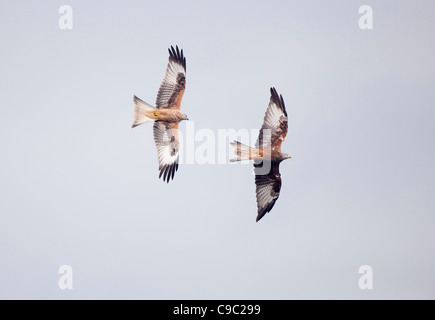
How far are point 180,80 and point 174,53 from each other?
0.67 meters

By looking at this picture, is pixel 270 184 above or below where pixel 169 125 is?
below

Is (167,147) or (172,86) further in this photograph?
(167,147)

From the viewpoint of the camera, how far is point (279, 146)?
1480 centimetres

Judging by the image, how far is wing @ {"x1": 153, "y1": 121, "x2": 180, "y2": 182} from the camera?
1576 cm

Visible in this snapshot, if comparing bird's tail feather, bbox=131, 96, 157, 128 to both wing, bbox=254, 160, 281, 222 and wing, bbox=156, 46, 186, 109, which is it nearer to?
wing, bbox=156, 46, 186, 109

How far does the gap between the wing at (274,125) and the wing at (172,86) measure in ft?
6.40

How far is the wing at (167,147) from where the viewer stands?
15.8m

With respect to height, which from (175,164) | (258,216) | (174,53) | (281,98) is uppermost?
(174,53)

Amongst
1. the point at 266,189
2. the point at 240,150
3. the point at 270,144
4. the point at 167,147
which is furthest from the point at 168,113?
the point at 266,189

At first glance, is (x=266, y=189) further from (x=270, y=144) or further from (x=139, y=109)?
(x=139, y=109)

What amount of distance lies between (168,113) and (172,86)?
23.5 inches

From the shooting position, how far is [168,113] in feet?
50.0
